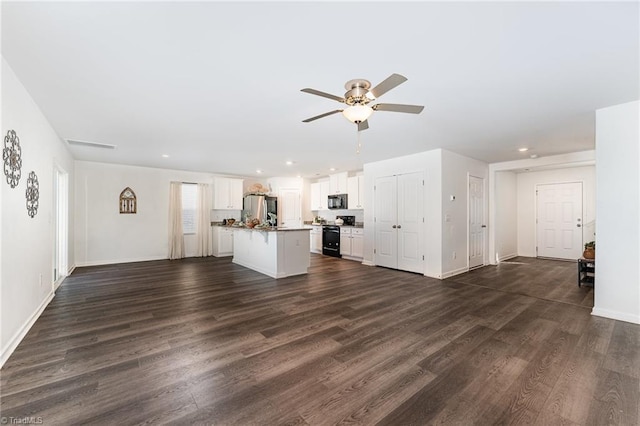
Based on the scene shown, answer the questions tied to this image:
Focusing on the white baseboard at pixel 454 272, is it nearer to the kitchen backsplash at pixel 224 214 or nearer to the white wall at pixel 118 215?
the kitchen backsplash at pixel 224 214

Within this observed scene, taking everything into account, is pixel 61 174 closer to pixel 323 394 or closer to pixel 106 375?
pixel 106 375

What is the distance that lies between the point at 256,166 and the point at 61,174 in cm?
364

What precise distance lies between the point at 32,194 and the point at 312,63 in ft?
10.8

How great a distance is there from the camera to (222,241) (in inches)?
309

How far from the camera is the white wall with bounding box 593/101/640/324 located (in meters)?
3.00

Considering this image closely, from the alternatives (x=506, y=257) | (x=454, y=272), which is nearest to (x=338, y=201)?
(x=454, y=272)

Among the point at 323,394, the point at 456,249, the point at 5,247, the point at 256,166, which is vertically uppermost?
the point at 256,166

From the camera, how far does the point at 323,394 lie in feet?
6.00

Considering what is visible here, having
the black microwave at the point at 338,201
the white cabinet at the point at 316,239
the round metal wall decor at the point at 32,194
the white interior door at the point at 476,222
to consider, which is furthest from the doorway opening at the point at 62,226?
the white interior door at the point at 476,222

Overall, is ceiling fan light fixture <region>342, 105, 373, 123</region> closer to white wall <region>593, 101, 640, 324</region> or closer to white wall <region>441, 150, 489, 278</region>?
white wall <region>593, 101, 640, 324</region>

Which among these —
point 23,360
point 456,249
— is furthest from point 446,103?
point 23,360

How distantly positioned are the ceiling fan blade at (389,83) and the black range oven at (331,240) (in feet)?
18.4

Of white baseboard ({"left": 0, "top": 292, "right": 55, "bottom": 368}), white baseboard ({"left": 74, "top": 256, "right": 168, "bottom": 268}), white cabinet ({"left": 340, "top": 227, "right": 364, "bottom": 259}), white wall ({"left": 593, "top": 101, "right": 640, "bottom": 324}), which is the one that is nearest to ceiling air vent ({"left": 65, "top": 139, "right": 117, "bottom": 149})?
white baseboard ({"left": 0, "top": 292, "right": 55, "bottom": 368})

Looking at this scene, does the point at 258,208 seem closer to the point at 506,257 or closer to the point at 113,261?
the point at 113,261
